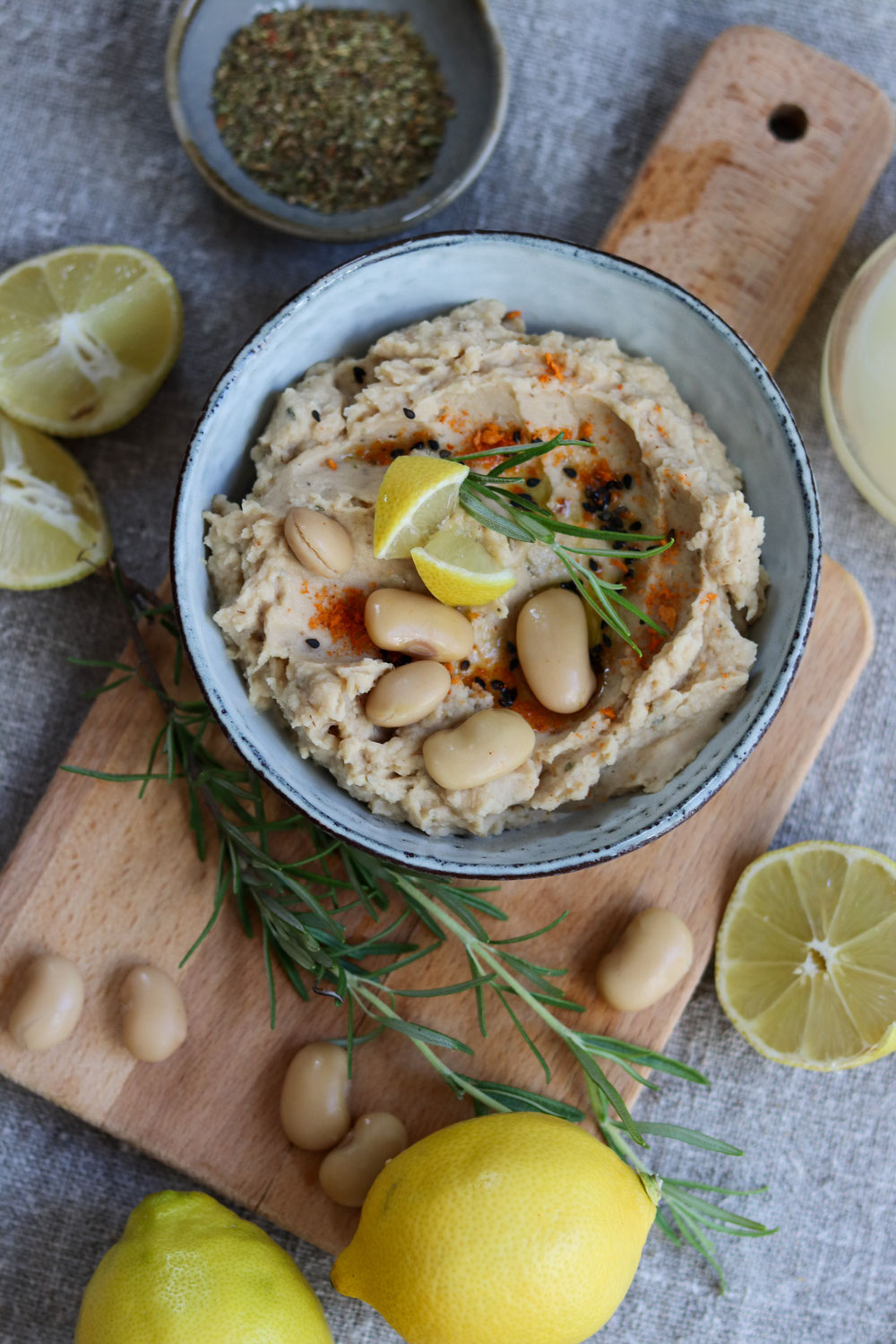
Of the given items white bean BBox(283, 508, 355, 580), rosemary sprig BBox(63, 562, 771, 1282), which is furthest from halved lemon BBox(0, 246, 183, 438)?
white bean BBox(283, 508, 355, 580)

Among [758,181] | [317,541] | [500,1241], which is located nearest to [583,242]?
[758,181]

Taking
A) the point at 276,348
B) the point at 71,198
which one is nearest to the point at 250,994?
the point at 276,348

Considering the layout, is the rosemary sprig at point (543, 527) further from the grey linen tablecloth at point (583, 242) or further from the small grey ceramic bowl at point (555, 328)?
the grey linen tablecloth at point (583, 242)

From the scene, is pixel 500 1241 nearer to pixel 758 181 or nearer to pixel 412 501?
pixel 412 501

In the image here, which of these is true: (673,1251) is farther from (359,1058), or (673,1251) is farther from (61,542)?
(61,542)

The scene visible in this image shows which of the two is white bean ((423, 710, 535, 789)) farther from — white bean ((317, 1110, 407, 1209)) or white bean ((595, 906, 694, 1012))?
white bean ((317, 1110, 407, 1209))

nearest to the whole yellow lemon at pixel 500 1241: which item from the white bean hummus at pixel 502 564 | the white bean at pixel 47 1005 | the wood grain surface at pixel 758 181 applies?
the white bean hummus at pixel 502 564
